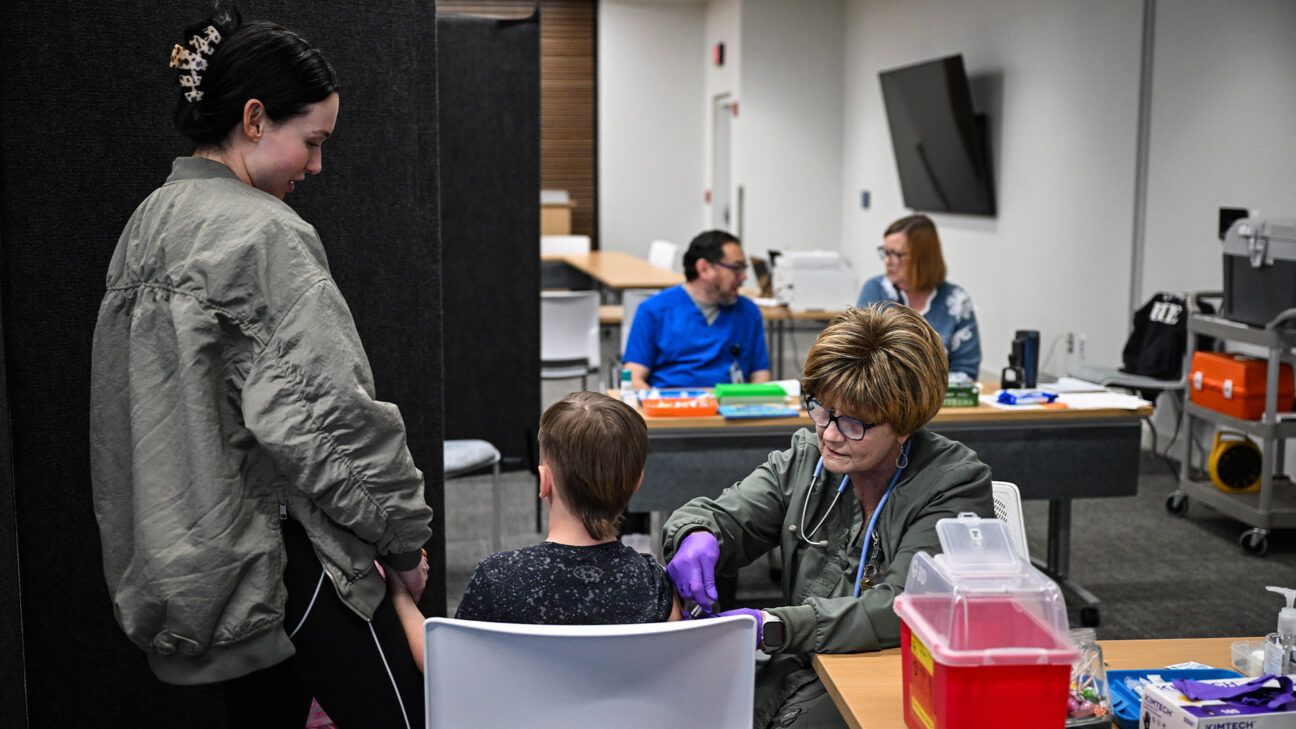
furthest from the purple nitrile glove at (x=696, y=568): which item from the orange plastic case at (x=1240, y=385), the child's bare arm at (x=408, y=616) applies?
the orange plastic case at (x=1240, y=385)

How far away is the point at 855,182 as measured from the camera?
408 inches

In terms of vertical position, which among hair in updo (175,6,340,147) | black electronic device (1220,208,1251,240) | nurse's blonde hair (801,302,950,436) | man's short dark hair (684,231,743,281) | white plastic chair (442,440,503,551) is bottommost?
white plastic chair (442,440,503,551)

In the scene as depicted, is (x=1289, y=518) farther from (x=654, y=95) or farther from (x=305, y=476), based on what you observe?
(x=654, y=95)

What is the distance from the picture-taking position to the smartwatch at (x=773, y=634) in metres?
1.67

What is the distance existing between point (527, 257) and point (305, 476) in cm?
345

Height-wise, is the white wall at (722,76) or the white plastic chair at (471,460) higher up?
the white wall at (722,76)

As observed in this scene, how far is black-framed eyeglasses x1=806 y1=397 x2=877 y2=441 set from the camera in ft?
5.79

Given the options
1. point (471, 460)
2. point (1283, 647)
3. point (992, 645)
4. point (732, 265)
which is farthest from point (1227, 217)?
point (992, 645)

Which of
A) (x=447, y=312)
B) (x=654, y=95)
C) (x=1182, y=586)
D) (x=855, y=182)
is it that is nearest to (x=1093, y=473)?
(x=1182, y=586)

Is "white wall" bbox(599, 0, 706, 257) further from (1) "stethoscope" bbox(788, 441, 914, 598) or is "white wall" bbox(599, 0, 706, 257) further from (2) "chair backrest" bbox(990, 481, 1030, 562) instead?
(1) "stethoscope" bbox(788, 441, 914, 598)

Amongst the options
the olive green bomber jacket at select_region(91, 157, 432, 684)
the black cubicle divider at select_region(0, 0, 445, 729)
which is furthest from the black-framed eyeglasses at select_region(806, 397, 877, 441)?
the black cubicle divider at select_region(0, 0, 445, 729)

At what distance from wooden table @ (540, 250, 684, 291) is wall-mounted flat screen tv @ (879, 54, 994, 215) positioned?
72.8 inches

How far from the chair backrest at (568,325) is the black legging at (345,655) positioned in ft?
13.1

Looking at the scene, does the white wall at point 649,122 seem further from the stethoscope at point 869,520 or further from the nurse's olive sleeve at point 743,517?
the stethoscope at point 869,520
